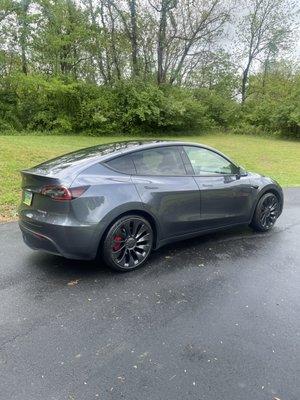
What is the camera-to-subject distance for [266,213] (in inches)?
218

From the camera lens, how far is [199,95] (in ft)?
90.5

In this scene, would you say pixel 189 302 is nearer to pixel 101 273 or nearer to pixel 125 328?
pixel 125 328

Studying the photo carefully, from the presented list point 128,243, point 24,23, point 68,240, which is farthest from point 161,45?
point 68,240

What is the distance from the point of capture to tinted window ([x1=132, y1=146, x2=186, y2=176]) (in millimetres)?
4168

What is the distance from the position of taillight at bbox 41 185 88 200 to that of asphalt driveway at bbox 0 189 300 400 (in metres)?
0.89

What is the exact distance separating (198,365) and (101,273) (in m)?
1.68

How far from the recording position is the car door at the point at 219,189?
15.1 ft

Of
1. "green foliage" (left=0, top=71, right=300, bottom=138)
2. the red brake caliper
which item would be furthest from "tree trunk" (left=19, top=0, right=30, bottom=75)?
the red brake caliper

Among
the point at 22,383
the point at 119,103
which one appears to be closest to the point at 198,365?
the point at 22,383

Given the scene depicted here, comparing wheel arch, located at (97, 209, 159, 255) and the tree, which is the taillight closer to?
wheel arch, located at (97, 209, 159, 255)

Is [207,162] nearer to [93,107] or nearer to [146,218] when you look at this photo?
[146,218]

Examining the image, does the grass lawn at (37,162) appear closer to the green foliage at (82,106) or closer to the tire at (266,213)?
the green foliage at (82,106)

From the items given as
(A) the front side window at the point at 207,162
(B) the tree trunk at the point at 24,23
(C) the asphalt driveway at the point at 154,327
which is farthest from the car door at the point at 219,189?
(B) the tree trunk at the point at 24,23

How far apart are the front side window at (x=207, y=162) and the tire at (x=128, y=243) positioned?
44.1 inches
